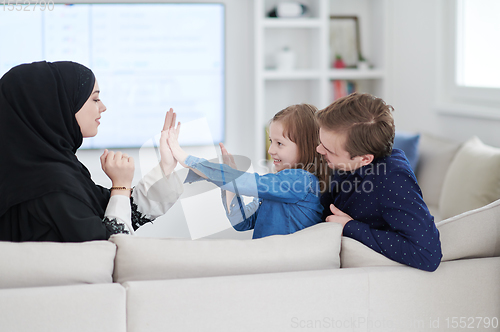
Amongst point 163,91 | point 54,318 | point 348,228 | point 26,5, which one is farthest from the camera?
point 163,91

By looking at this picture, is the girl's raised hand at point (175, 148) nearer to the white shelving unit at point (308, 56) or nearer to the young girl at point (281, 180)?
the young girl at point (281, 180)

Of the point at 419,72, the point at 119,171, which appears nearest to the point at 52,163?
the point at 119,171

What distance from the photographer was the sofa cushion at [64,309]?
3.18 feet

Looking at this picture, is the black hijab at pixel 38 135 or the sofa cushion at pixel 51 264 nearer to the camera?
the sofa cushion at pixel 51 264

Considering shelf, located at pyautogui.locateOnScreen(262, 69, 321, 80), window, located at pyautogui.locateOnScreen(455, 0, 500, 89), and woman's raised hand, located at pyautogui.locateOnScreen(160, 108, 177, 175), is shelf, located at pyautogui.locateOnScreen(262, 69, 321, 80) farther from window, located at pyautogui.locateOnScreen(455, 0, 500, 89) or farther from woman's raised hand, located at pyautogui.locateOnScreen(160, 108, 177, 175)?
woman's raised hand, located at pyautogui.locateOnScreen(160, 108, 177, 175)

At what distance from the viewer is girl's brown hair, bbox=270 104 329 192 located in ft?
4.88

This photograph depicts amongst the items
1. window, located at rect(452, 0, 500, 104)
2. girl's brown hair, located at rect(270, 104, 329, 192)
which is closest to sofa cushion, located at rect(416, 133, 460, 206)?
window, located at rect(452, 0, 500, 104)

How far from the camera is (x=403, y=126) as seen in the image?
12.8 ft

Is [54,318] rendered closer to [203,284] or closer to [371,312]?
[203,284]

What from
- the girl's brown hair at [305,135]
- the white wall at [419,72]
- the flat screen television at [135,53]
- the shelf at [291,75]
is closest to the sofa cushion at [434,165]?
the white wall at [419,72]

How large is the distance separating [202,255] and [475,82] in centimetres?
270

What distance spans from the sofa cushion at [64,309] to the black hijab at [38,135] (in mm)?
291

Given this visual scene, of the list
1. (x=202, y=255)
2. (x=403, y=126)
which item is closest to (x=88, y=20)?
(x=403, y=126)

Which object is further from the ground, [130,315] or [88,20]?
[88,20]
